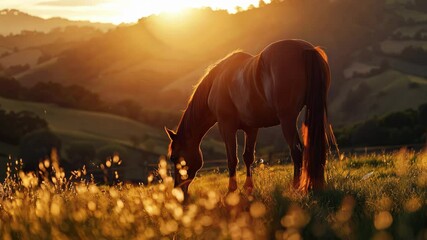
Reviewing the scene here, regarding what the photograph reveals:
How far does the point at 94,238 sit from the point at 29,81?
194 meters

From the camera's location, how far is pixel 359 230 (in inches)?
172

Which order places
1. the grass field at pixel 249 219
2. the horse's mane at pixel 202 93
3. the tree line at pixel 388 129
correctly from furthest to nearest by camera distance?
1. the tree line at pixel 388 129
2. the horse's mane at pixel 202 93
3. the grass field at pixel 249 219

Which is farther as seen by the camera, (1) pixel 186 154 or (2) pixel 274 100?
(1) pixel 186 154

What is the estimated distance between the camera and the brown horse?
23.9 feet

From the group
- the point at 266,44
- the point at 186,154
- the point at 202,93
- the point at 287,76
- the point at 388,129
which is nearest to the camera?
the point at 287,76

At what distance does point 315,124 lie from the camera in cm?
731

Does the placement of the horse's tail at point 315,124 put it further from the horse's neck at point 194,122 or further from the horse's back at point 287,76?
the horse's neck at point 194,122

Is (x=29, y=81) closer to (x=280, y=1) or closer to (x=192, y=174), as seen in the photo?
(x=280, y=1)

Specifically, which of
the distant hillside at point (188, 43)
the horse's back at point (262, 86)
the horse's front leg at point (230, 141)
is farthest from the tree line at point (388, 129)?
the distant hillside at point (188, 43)

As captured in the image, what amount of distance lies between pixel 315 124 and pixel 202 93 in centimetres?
291

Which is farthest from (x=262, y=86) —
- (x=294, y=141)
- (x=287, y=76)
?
(x=294, y=141)

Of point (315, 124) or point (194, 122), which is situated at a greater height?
point (315, 124)

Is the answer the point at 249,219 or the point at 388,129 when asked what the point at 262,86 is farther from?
the point at 388,129

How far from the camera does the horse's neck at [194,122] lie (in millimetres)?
9828
